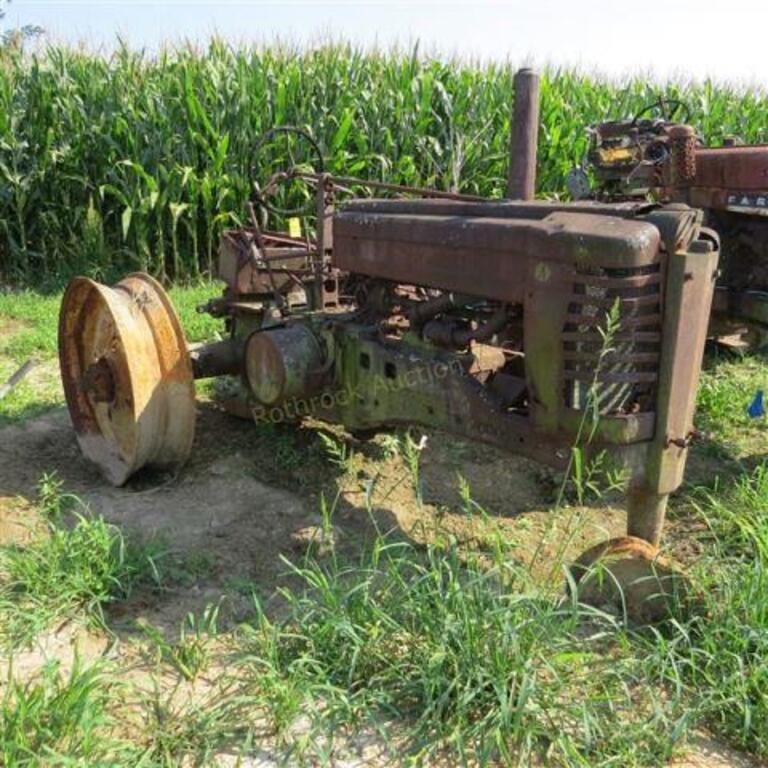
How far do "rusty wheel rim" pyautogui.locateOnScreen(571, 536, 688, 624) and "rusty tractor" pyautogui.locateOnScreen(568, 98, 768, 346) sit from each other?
6.33 feet

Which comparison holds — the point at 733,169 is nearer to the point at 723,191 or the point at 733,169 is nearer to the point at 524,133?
the point at 723,191

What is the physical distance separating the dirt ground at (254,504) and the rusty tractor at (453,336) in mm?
189

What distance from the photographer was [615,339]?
260cm

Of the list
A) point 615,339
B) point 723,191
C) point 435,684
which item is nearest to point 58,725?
point 435,684

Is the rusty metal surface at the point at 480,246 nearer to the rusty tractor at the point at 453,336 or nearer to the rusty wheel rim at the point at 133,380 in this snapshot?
the rusty tractor at the point at 453,336

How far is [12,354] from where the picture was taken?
5848mm

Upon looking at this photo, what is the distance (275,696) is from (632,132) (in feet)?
12.8

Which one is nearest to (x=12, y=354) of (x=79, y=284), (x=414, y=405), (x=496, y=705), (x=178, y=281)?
(x=79, y=284)

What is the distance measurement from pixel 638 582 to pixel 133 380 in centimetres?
209

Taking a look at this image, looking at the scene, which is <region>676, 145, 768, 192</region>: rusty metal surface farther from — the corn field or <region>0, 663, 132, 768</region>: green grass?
the corn field

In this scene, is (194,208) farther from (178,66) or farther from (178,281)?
(178,66)

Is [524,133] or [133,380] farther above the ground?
[524,133]

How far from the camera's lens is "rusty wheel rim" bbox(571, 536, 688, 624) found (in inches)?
105

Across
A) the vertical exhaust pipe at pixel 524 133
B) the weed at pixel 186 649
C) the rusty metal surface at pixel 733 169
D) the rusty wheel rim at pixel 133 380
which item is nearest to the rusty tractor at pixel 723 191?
the rusty metal surface at pixel 733 169
